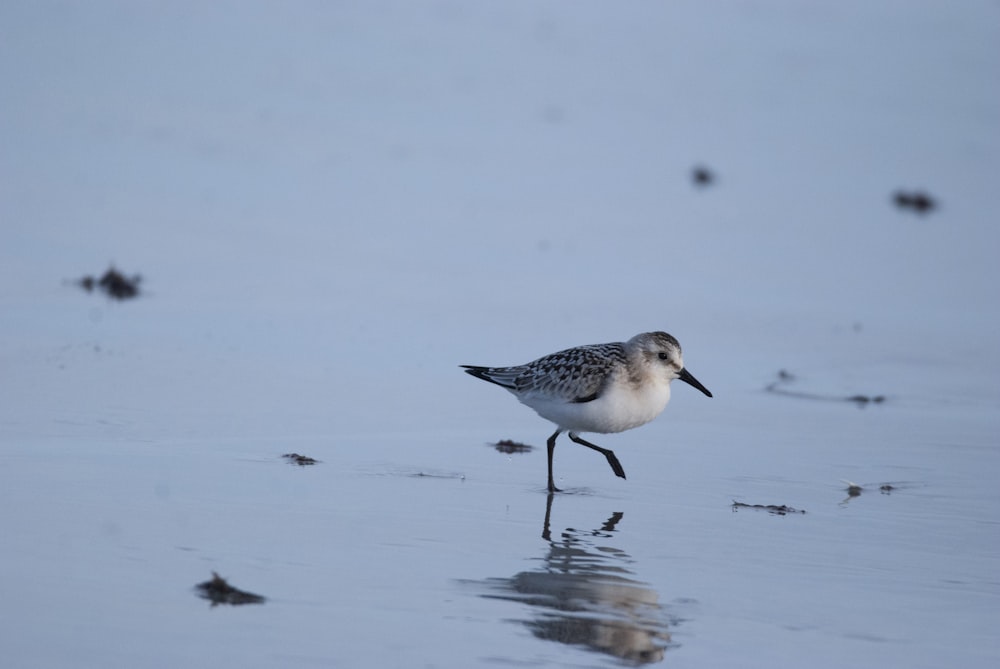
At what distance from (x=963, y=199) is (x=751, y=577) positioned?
1180 centimetres

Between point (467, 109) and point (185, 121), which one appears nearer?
point (185, 121)

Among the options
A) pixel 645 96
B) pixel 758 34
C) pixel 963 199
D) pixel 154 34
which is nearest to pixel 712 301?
pixel 963 199

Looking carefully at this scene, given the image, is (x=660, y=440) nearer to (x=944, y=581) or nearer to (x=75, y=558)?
(x=944, y=581)

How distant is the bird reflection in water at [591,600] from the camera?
558cm

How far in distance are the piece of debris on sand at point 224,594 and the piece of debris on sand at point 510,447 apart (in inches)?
131

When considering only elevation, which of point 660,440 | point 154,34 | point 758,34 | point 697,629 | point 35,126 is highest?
point 758,34

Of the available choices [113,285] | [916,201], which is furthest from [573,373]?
[916,201]

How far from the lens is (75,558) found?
5992 millimetres

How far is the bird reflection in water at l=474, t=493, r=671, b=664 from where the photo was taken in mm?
5578

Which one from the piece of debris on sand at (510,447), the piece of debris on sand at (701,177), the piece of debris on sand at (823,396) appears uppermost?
Result: the piece of debris on sand at (701,177)

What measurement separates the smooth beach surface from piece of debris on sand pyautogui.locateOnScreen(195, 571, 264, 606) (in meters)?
0.05

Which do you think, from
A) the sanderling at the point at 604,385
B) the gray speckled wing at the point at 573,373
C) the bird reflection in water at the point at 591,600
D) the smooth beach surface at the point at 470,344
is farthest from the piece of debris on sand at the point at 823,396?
the bird reflection in water at the point at 591,600

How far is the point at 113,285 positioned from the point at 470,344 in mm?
2802

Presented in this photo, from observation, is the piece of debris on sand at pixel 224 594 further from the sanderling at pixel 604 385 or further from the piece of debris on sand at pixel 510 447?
the piece of debris on sand at pixel 510 447
